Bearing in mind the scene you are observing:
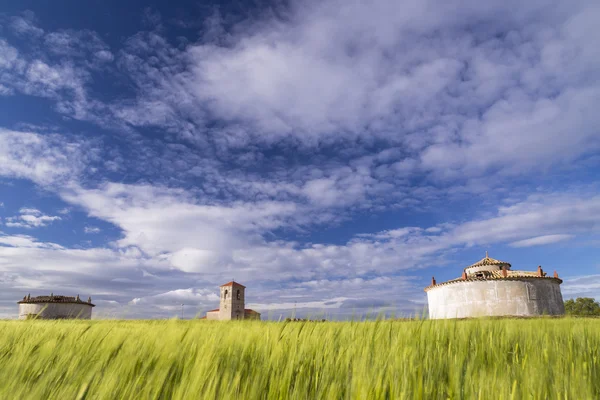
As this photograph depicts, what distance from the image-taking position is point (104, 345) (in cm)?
296

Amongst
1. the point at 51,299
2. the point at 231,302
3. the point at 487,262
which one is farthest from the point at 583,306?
the point at 51,299

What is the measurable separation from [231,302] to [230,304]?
36 cm

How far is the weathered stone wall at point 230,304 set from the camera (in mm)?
59969

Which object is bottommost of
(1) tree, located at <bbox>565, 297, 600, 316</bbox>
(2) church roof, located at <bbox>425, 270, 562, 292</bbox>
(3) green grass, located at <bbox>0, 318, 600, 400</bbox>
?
(1) tree, located at <bbox>565, 297, 600, 316</bbox>

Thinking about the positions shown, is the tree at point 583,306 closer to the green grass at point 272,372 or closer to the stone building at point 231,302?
the stone building at point 231,302

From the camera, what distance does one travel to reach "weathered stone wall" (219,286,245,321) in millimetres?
59969

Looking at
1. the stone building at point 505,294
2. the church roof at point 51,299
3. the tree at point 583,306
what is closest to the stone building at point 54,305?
the church roof at point 51,299

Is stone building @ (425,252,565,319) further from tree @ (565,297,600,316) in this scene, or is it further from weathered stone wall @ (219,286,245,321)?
weathered stone wall @ (219,286,245,321)

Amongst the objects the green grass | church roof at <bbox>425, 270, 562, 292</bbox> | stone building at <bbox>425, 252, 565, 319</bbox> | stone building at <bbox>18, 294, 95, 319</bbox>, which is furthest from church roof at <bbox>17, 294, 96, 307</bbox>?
the green grass

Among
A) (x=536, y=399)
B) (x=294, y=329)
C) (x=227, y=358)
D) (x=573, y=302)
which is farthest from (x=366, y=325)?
(x=573, y=302)

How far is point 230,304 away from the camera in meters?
60.0

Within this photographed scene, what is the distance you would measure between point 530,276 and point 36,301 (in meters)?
62.1

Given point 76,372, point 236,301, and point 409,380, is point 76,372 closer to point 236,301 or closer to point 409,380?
point 409,380

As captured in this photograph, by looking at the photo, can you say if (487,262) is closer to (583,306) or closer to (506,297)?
(506,297)
